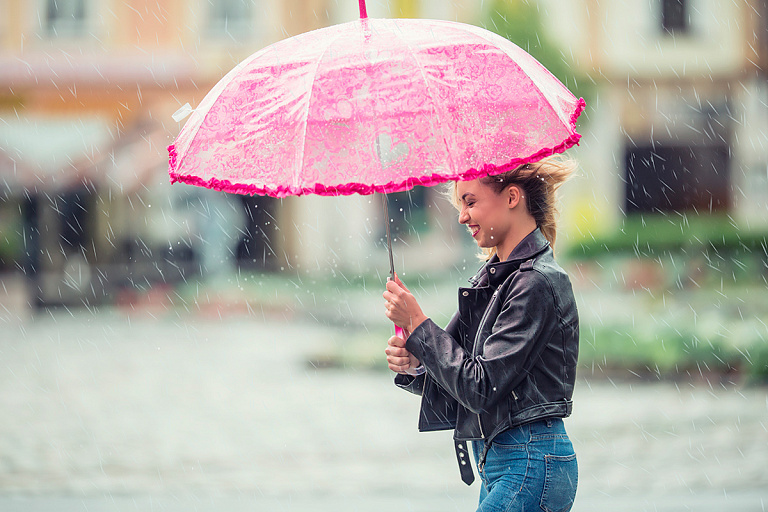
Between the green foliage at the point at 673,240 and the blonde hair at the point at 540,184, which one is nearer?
the blonde hair at the point at 540,184

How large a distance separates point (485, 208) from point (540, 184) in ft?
0.62

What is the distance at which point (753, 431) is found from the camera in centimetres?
697

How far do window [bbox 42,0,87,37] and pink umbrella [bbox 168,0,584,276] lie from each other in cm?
2161

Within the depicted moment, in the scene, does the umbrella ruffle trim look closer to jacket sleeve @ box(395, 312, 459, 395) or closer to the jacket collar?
the jacket collar

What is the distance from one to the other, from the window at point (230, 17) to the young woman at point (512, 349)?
68.4 ft

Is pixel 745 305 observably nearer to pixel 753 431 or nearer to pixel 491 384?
pixel 753 431

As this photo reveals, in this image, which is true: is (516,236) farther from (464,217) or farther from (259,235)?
(259,235)

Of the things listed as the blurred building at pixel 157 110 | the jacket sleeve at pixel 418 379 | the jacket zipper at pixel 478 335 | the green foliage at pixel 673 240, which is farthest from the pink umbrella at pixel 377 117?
the blurred building at pixel 157 110

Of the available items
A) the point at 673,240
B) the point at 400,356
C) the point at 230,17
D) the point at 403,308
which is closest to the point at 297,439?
the point at 400,356

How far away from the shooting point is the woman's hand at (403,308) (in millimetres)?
2480

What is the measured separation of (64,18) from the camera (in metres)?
22.4

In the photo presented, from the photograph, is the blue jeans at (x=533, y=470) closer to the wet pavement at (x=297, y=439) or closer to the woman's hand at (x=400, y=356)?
the woman's hand at (x=400, y=356)

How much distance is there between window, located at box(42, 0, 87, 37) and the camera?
2233 cm

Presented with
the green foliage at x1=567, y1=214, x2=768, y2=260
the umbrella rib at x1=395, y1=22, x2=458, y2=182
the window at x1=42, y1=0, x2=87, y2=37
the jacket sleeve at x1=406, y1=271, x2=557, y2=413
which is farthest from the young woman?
the window at x1=42, y1=0, x2=87, y2=37
